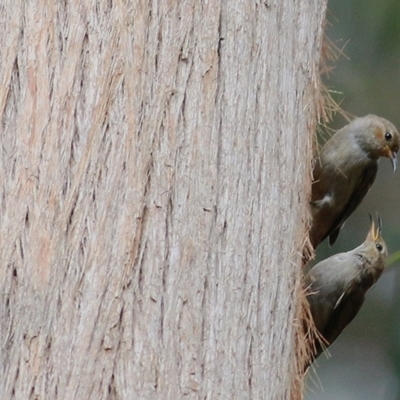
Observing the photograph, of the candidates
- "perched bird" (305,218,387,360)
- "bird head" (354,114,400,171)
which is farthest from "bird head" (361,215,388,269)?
"bird head" (354,114,400,171)

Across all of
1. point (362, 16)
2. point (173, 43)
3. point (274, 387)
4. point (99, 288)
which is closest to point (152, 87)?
point (173, 43)

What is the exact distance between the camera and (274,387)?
90.7 inches

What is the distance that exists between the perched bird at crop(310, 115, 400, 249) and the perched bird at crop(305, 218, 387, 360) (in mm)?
135

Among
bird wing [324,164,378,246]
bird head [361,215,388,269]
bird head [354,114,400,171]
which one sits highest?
bird head [354,114,400,171]

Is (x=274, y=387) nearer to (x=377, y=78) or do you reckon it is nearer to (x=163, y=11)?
(x=163, y=11)

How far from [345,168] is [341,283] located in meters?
0.48

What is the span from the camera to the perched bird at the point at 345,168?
3.47 m

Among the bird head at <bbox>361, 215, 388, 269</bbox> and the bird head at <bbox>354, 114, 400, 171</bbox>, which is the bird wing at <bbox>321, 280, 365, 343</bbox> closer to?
the bird head at <bbox>361, 215, 388, 269</bbox>

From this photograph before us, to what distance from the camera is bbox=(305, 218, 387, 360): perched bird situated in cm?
363

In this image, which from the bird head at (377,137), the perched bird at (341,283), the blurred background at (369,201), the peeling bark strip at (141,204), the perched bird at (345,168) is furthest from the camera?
the blurred background at (369,201)

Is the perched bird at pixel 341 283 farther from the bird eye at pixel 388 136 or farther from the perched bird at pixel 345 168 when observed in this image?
the bird eye at pixel 388 136

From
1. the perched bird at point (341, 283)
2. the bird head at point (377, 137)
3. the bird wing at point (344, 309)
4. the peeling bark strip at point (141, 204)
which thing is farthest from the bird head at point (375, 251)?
the peeling bark strip at point (141, 204)

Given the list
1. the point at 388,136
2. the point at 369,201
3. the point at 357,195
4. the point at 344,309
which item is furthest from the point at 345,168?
the point at 369,201

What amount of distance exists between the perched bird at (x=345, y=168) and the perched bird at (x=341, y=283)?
135 mm
